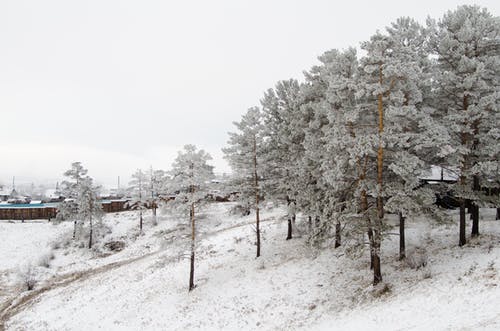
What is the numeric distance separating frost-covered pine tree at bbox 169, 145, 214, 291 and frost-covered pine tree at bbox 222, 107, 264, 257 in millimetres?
3042

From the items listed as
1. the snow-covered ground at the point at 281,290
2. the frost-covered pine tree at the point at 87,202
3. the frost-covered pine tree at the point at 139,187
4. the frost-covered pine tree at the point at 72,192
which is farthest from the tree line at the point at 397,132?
the frost-covered pine tree at the point at 139,187

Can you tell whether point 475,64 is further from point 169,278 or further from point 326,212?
point 169,278

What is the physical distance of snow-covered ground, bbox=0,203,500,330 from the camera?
12.7 meters

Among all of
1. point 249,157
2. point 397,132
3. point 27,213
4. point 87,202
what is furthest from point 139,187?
point 397,132

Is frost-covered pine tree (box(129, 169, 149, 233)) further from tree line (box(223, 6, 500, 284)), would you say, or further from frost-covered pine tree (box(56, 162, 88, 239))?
tree line (box(223, 6, 500, 284))

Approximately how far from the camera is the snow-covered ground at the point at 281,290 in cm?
1272

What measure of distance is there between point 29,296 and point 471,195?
3288 centimetres

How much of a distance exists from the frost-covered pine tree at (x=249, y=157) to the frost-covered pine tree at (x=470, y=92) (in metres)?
11.8

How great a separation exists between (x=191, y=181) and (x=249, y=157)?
490 cm

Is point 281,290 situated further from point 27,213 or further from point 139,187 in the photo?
point 27,213

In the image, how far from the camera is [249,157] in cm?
2502

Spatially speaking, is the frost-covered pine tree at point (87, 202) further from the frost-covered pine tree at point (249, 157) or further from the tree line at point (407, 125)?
the tree line at point (407, 125)

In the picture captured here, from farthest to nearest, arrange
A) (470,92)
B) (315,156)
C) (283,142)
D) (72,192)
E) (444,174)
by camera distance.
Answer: (72,192) < (444,174) < (283,142) < (315,156) < (470,92)

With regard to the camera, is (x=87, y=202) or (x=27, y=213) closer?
(x=87, y=202)
